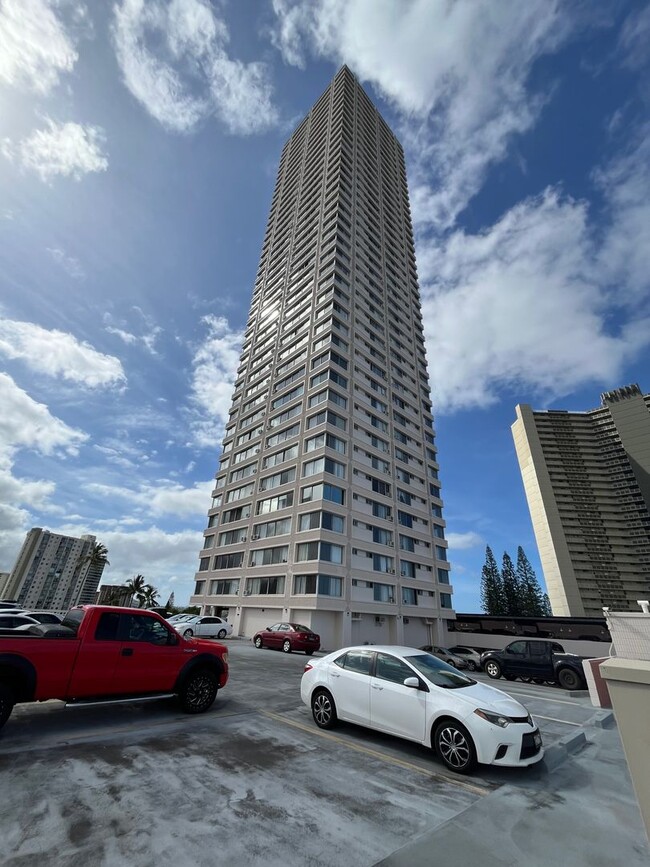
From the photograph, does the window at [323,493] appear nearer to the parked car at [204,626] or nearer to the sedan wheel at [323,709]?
the parked car at [204,626]

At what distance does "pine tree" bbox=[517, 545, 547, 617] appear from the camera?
235 feet

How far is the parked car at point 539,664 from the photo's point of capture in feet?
47.3

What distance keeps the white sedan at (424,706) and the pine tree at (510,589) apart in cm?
7712

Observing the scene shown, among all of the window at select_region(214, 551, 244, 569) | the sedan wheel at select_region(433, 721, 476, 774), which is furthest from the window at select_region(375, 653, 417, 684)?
the window at select_region(214, 551, 244, 569)

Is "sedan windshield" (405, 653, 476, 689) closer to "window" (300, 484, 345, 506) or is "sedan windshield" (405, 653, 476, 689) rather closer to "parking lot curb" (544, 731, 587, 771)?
"parking lot curb" (544, 731, 587, 771)

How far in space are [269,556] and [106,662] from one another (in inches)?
1090

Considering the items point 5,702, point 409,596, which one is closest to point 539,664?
point 5,702

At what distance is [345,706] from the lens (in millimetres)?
6613

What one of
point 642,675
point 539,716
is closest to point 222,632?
point 539,716

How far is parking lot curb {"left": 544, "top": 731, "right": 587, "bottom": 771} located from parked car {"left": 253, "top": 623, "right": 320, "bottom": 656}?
16648 millimetres

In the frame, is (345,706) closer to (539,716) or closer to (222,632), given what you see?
(539,716)

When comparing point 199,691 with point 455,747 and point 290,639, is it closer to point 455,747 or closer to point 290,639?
point 455,747

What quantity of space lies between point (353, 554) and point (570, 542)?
84297mm

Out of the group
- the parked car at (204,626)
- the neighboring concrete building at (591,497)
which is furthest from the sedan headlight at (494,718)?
the neighboring concrete building at (591,497)
